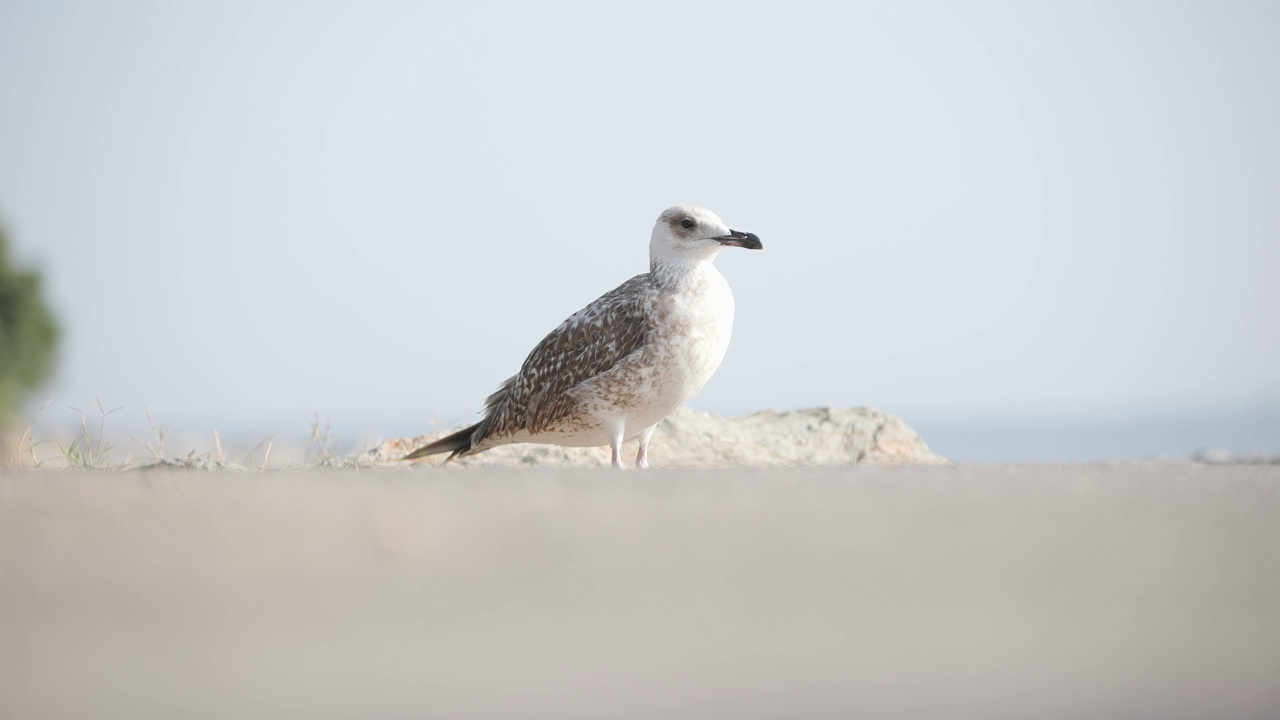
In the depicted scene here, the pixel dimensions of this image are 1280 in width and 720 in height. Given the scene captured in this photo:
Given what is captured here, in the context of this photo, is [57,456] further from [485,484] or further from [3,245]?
[3,245]

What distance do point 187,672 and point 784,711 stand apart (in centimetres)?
125

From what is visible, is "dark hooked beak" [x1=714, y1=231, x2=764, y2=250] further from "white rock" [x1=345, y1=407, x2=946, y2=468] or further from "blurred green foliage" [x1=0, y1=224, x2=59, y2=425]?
"blurred green foliage" [x1=0, y1=224, x2=59, y2=425]

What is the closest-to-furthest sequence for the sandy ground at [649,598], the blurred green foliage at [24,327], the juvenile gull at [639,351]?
the sandy ground at [649,598] → the juvenile gull at [639,351] → the blurred green foliage at [24,327]

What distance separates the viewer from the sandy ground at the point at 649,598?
7.82ft

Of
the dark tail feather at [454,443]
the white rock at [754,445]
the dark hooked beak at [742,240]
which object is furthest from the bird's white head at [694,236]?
the dark tail feather at [454,443]

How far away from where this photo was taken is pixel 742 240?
7.40 metres

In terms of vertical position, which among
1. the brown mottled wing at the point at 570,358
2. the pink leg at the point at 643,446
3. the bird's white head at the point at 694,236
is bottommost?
the pink leg at the point at 643,446

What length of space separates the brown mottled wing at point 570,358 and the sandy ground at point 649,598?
3617 mm

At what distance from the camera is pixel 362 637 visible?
261 centimetres

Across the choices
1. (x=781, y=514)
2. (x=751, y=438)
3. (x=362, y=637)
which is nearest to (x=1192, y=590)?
(x=781, y=514)

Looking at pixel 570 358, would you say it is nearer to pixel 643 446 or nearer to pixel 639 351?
pixel 639 351

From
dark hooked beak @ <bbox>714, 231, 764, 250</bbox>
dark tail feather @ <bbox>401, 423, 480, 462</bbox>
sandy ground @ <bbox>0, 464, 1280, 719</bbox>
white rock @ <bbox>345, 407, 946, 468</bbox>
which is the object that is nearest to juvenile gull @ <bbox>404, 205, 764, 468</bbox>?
dark hooked beak @ <bbox>714, 231, 764, 250</bbox>

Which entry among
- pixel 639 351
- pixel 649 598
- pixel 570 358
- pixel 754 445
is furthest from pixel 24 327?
pixel 649 598

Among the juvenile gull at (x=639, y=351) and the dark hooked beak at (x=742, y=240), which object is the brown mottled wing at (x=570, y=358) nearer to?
the juvenile gull at (x=639, y=351)
